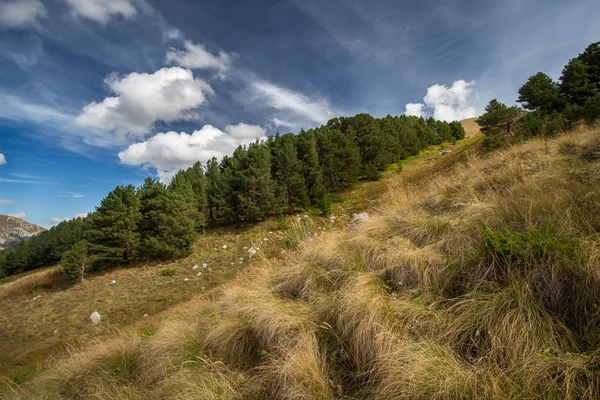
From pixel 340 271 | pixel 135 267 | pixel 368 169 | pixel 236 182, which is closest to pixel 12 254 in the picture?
pixel 135 267

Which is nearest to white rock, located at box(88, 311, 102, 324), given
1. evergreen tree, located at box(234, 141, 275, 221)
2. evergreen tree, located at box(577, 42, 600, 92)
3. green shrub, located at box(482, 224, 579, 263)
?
evergreen tree, located at box(234, 141, 275, 221)

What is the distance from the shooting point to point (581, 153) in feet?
14.7

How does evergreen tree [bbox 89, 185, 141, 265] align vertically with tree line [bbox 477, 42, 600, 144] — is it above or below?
below

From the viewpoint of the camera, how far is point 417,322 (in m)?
2.40

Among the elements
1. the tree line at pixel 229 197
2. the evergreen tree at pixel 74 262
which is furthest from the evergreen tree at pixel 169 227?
the evergreen tree at pixel 74 262

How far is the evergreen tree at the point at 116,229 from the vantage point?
22.7 metres

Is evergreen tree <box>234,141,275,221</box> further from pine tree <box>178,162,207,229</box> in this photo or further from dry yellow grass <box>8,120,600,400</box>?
dry yellow grass <box>8,120,600,400</box>

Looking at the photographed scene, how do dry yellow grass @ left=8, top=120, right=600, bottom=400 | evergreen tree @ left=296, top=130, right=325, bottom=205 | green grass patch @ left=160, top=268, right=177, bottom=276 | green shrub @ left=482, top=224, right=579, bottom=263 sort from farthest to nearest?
1. evergreen tree @ left=296, top=130, right=325, bottom=205
2. green grass patch @ left=160, top=268, right=177, bottom=276
3. green shrub @ left=482, top=224, right=579, bottom=263
4. dry yellow grass @ left=8, top=120, right=600, bottom=400

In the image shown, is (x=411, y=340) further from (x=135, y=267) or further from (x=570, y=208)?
(x=135, y=267)

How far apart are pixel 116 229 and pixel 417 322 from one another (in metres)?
28.1

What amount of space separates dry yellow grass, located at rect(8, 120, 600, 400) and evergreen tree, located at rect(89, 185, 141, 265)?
22860 mm

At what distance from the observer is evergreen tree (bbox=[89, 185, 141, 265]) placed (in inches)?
892

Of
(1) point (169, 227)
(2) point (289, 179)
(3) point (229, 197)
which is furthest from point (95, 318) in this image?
(2) point (289, 179)

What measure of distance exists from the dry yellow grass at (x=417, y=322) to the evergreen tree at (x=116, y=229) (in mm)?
22860
